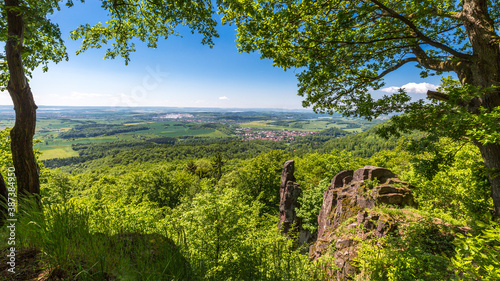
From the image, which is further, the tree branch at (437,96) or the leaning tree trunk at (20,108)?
the tree branch at (437,96)

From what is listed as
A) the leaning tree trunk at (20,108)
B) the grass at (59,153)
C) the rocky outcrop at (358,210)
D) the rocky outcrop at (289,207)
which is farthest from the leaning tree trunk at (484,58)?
the grass at (59,153)

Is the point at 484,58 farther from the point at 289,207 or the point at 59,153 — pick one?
the point at 59,153

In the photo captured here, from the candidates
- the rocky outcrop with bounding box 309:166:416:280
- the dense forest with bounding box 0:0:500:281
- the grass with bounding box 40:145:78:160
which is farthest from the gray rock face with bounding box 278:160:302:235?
the grass with bounding box 40:145:78:160

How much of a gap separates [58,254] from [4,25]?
6.01 meters

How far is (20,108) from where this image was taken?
4527 mm

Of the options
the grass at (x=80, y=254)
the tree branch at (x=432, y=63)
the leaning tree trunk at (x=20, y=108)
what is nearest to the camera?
the grass at (x=80, y=254)

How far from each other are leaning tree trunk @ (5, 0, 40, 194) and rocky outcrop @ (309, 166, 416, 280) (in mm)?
10182

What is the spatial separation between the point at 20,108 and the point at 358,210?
13150 millimetres

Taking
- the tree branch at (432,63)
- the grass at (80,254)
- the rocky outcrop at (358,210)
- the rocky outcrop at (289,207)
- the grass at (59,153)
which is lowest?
the grass at (59,153)

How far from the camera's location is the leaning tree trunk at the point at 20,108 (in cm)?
420

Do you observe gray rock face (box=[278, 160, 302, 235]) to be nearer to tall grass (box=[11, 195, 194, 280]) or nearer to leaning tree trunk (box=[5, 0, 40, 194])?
tall grass (box=[11, 195, 194, 280])

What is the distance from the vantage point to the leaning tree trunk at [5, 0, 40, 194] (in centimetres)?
420

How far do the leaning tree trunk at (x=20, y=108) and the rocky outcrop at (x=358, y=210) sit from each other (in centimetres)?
1018

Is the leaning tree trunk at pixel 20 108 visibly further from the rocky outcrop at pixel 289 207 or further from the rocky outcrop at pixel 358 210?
the rocky outcrop at pixel 289 207
